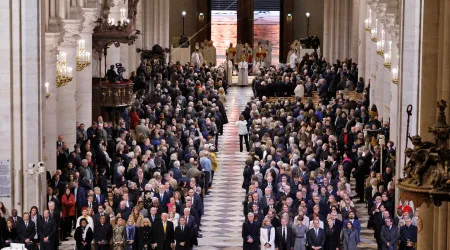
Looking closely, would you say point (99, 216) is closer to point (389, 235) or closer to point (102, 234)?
point (102, 234)

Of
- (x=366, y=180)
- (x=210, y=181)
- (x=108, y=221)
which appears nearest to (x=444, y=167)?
(x=108, y=221)

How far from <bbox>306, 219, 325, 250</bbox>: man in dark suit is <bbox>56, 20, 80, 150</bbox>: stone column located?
15.0 metres

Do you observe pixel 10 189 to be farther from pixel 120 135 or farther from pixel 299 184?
pixel 120 135

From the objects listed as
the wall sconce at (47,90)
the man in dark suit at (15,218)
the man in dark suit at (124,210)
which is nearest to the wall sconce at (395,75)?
the wall sconce at (47,90)

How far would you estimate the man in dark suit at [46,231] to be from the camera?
35.3m

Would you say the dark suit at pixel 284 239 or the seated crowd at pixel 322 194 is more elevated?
the seated crowd at pixel 322 194

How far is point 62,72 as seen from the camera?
48.0m

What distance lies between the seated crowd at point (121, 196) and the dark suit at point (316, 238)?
3.15 meters

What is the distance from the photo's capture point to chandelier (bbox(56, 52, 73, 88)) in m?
47.3

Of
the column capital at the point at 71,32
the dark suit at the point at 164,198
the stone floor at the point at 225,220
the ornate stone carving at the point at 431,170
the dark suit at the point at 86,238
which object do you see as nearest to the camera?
the ornate stone carving at the point at 431,170

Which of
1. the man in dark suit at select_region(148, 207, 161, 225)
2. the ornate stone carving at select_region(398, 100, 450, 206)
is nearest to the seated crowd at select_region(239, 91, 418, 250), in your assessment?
the man in dark suit at select_region(148, 207, 161, 225)

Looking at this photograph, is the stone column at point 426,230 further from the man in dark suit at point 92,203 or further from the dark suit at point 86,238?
the man in dark suit at point 92,203

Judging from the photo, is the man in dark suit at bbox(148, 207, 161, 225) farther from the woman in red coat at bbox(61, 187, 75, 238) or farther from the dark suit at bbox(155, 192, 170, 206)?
the woman in red coat at bbox(61, 187, 75, 238)

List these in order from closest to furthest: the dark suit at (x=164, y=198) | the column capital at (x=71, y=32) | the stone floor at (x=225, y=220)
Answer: the dark suit at (x=164, y=198) → the stone floor at (x=225, y=220) → the column capital at (x=71, y=32)
